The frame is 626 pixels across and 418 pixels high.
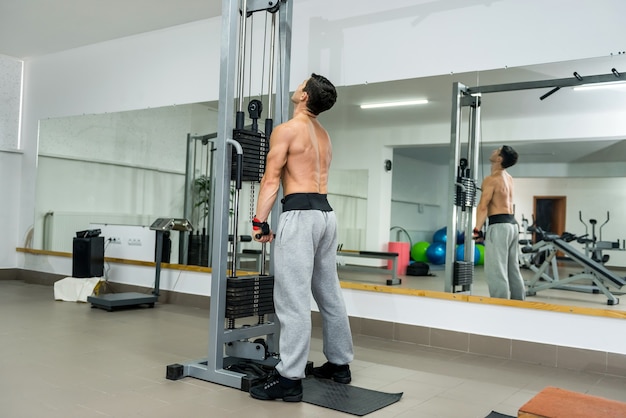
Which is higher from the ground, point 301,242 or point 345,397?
point 301,242

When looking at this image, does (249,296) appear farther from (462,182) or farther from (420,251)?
(462,182)

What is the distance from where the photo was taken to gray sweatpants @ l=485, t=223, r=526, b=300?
4.45 metres

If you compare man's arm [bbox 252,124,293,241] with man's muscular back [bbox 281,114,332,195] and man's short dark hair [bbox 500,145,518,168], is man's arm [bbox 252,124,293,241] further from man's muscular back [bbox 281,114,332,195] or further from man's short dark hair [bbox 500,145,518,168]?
man's short dark hair [bbox 500,145,518,168]

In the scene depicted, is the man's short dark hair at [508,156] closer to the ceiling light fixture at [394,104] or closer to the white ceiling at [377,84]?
the white ceiling at [377,84]

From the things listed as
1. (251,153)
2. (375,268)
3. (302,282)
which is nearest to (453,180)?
(375,268)

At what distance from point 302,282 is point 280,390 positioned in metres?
0.61

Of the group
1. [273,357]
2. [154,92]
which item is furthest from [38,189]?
[273,357]

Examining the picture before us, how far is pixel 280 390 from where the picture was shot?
3113 millimetres

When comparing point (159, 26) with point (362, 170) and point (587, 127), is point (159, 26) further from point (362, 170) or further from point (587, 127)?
point (587, 127)

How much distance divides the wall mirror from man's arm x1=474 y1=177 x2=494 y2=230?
0.11 meters

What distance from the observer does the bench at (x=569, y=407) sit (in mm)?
2285

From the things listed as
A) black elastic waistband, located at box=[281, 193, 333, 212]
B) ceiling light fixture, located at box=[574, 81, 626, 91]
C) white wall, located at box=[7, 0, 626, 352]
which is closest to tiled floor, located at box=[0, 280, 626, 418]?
white wall, located at box=[7, 0, 626, 352]

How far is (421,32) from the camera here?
15.9ft

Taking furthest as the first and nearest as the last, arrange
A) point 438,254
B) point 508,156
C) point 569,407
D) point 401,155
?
point 401,155, point 438,254, point 508,156, point 569,407
